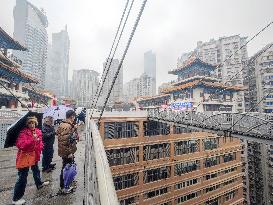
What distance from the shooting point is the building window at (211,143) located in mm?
33219

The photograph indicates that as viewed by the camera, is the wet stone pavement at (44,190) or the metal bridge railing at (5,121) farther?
the metal bridge railing at (5,121)

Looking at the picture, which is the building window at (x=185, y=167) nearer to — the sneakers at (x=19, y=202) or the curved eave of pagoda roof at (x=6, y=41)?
the sneakers at (x=19, y=202)

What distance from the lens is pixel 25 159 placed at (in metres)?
4.41

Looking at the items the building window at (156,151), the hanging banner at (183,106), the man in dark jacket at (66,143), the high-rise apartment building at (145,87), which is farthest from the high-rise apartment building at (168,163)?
the high-rise apartment building at (145,87)

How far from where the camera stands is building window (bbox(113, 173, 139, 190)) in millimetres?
25400

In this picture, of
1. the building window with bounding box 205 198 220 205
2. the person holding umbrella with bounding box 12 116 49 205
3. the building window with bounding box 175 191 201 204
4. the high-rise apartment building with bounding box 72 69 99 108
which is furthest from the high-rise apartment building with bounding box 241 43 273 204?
the high-rise apartment building with bounding box 72 69 99 108

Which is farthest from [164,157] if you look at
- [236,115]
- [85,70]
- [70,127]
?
[85,70]

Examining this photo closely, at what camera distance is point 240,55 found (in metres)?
72.9

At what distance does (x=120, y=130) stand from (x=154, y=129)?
15.9ft

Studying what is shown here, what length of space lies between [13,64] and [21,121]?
37953mm

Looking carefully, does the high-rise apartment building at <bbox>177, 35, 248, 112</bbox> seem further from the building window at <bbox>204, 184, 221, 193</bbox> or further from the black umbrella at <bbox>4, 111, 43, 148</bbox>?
the black umbrella at <bbox>4, 111, 43, 148</bbox>

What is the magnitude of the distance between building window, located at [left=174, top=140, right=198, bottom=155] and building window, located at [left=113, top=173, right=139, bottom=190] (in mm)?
6633

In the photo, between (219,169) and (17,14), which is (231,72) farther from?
(17,14)

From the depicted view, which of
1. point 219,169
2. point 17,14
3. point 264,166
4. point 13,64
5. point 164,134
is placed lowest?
point 264,166
